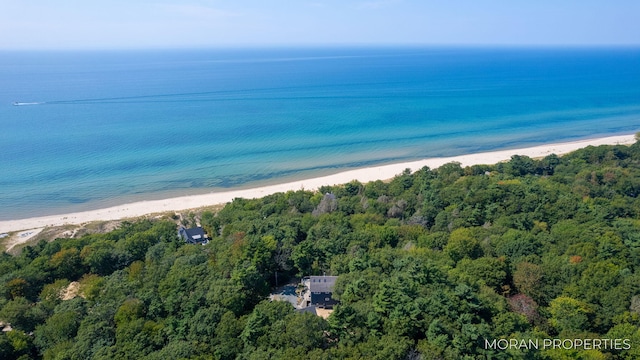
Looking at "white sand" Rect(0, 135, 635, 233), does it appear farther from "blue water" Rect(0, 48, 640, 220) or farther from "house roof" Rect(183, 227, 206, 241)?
"house roof" Rect(183, 227, 206, 241)

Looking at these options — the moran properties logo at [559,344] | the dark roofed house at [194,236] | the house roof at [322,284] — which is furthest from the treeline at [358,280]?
the house roof at [322,284]

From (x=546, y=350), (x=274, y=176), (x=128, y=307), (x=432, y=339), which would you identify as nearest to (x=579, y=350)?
(x=546, y=350)

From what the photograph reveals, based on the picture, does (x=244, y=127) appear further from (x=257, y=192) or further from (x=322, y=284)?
(x=322, y=284)

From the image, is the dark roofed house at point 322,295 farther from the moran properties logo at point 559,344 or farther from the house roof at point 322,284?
the moran properties logo at point 559,344

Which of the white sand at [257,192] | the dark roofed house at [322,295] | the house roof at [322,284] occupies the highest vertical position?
the white sand at [257,192]

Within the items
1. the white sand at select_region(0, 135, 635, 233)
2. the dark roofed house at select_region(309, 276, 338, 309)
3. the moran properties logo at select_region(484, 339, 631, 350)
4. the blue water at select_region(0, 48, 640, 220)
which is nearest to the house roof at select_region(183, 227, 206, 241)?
the white sand at select_region(0, 135, 635, 233)

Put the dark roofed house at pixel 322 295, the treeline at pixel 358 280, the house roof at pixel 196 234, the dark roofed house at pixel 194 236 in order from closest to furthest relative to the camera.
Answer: the treeline at pixel 358 280, the dark roofed house at pixel 322 295, the dark roofed house at pixel 194 236, the house roof at pixel 196 234

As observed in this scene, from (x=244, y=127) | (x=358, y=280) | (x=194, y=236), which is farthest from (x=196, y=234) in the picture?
(x=244, y=127)
